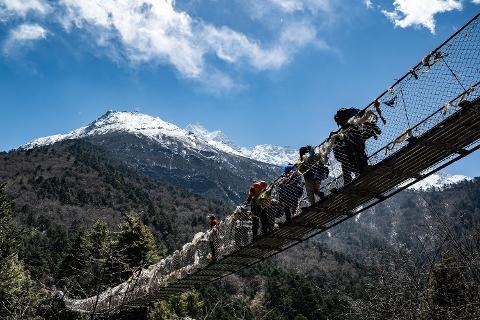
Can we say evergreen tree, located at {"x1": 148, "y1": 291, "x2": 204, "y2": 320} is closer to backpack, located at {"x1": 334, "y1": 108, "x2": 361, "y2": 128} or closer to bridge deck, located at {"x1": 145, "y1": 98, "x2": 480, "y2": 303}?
bridge deck, located at {"x1": 145, "y1": 98, "x2": 480, "y2": 303}

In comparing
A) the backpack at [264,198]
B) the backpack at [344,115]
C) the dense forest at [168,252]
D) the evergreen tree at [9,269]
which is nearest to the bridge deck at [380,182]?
the backpack at [264,198]

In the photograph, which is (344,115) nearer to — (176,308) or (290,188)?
(290,188)

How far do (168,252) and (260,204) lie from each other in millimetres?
65734

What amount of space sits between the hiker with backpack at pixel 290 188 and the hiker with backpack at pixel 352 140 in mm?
1240

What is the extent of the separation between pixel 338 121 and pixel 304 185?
148cm

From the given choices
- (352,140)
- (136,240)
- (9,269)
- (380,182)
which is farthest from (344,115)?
(136,240)

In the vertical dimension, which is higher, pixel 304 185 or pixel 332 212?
pixel 304 185

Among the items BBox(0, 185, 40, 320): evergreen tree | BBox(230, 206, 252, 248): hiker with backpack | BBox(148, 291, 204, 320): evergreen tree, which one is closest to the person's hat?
BBox(230, 206, 252, 248): hiker with backpack

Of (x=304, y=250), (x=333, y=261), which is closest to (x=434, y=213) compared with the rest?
(x=333, y=261)

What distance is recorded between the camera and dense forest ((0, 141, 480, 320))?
969cm

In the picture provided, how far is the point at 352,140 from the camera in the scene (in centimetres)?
696

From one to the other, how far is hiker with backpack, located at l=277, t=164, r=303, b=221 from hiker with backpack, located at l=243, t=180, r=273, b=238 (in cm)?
44

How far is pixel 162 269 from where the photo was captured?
1362 cm

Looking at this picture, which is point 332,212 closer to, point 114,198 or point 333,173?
point 333,173
